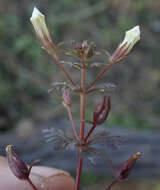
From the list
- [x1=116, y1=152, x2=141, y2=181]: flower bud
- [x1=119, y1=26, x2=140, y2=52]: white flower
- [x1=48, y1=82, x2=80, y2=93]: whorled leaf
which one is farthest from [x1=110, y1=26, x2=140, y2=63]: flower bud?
[x1=116, y1=152, x2=141, y2=181]: flower bud

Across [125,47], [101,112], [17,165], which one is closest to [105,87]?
[101,112]

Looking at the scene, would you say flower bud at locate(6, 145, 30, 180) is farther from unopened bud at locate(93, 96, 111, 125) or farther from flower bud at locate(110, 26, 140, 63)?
flower bud at locate(110, 26, 140, 63)

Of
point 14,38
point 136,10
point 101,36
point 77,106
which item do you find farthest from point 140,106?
point 14,38

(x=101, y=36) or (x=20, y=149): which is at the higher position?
(x=101, y=36)

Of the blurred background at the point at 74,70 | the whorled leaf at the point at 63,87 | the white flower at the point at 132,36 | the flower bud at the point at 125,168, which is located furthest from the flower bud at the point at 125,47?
the blurred background at the point at 74,70

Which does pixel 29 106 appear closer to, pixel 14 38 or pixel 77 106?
pixel 77 106
